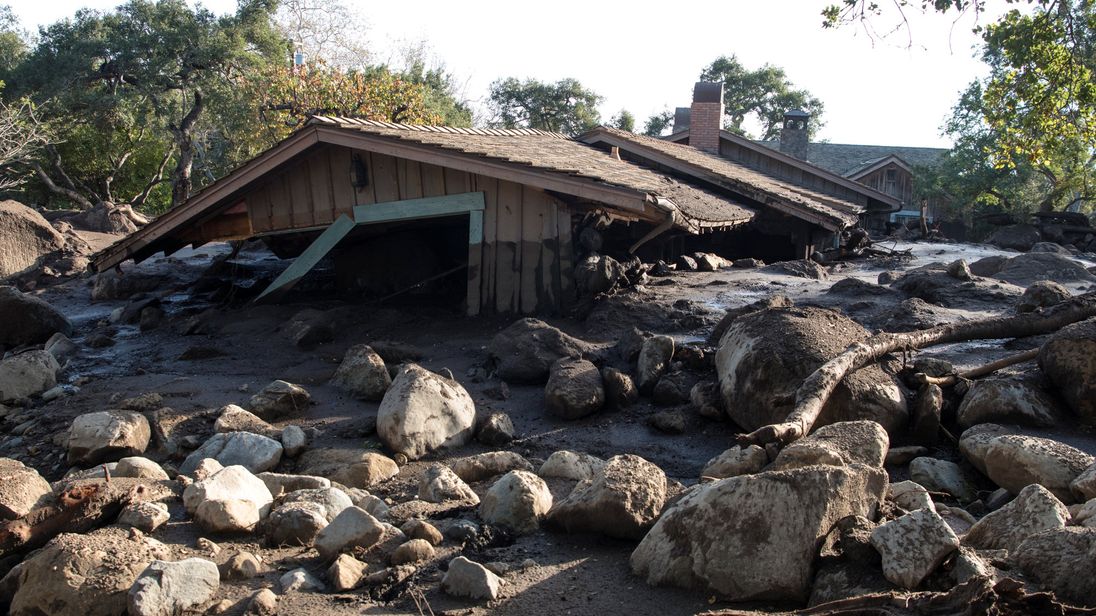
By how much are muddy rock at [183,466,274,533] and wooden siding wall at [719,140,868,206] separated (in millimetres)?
22479

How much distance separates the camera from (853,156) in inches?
1690

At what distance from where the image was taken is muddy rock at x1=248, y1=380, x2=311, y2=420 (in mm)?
7668

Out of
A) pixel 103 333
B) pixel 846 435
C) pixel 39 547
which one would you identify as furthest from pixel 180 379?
pixel 846 435

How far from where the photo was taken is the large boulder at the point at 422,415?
6.66 metres

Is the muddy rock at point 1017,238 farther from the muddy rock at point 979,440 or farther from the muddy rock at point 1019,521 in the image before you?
the muddy rock at point 1019,521

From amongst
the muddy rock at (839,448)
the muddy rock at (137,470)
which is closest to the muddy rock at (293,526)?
the muddy rock at (137,470)

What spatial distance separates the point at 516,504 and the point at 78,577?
214 centimetres

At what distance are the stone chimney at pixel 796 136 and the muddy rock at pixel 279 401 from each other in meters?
27.6

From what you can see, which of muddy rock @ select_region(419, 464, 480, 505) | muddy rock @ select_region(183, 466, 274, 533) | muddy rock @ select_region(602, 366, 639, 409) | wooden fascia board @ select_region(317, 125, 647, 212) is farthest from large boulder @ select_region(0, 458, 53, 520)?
wooden fascia board @ select_region(317, 125, 647, 212)

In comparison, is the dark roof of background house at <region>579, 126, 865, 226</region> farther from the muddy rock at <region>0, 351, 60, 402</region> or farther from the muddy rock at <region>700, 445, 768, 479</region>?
the muddy rock at <region>0, 351, 60, 402</region>

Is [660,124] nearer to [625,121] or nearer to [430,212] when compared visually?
[625,121]

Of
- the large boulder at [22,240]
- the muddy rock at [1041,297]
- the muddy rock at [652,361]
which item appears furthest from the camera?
the large boulder at [22,240]

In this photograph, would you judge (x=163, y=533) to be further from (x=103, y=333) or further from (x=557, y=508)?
(x=103, y=333)

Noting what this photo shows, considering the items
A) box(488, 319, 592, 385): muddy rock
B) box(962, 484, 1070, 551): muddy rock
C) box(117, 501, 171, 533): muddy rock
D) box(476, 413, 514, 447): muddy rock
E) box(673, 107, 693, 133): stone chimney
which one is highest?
box(673, 107, 693, 133): stone chimney
